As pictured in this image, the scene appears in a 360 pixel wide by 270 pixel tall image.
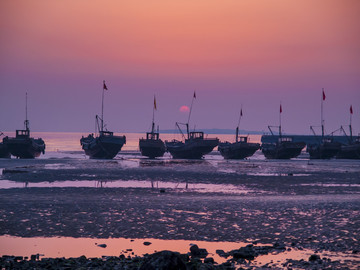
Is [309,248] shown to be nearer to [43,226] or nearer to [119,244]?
[119,244]

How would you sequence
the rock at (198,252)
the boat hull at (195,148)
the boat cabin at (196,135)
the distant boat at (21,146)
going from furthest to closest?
the boat cabin at (196,135), the boat hull at (195,148), the distant boat at (21,146), the rock at (198,252)

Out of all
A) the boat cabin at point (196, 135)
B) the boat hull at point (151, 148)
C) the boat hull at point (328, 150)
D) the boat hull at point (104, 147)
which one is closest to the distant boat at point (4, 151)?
the boat hull at point (104, 147)

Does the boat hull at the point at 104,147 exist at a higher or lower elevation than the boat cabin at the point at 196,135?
lower

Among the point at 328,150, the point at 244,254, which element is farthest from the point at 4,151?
the point at 244,254

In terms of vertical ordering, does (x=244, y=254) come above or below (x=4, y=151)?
below

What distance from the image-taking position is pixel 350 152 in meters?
83.4

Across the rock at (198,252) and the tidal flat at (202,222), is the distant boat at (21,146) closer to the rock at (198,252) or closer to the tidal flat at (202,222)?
the tidal flat at (202,222)

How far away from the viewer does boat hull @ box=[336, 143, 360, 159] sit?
8262 centimetres

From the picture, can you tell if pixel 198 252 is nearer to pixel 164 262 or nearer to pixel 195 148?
pixel 164 262

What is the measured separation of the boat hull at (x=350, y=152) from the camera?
82.6 m

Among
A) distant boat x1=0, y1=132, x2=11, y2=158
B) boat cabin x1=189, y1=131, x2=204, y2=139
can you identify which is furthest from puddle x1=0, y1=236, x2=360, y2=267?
boat cabin x1=189, y1=131, x2=204, y2=139

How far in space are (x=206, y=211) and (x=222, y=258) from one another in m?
6.56

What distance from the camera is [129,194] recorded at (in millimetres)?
22188

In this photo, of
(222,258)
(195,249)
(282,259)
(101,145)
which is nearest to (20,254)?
(195,249)
